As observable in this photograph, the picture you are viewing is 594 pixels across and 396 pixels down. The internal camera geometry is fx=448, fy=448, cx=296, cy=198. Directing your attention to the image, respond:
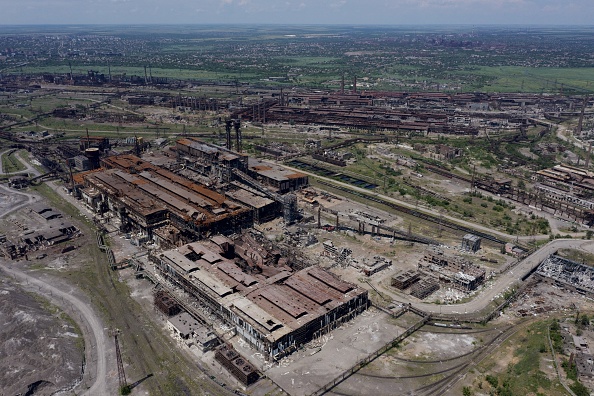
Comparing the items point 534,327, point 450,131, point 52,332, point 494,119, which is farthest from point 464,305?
point 494,119

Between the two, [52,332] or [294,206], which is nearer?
[52,332]

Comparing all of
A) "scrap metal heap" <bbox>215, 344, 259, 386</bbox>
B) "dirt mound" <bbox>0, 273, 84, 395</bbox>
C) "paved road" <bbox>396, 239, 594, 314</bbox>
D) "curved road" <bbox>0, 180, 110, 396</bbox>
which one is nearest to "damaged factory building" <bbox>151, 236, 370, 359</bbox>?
"scrap metal heap" <bbox>215, 344, 259, 386</bbox>

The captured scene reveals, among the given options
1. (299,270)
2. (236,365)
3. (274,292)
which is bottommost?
(236,365)

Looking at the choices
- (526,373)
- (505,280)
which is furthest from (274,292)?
(505,280)

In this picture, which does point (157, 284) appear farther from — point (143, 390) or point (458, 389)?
point (458, 389)

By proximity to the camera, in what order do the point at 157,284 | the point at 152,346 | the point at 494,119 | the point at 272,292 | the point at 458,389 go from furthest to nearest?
the point at 494,119
the point at 157,284
the point at 272,292
the point at 152,346
the point at 458,389

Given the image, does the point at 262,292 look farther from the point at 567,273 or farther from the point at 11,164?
the point at 11,164
